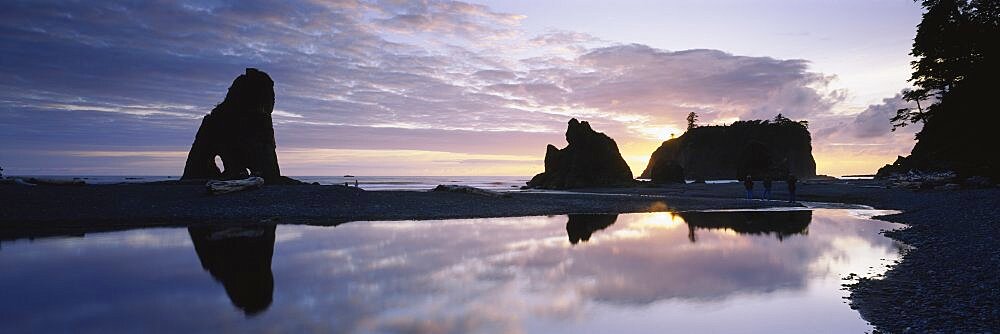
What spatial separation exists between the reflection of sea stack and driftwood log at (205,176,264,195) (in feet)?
31.3

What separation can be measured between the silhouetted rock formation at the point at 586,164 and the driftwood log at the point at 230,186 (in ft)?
180

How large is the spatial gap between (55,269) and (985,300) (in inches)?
802

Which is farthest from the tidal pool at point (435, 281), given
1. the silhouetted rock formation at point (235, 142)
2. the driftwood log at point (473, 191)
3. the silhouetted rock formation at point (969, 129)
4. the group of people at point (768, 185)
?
the silhouetted rock formation at point (235, 142)

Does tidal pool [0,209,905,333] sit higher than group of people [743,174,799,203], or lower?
lower

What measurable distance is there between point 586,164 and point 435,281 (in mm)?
73814

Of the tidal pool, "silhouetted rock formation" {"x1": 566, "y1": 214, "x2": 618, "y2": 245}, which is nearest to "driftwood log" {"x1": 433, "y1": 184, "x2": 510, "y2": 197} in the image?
"silhouetted rock formation" {"x1": 566, "y1": 214, "x2": 618, "y2": 245}

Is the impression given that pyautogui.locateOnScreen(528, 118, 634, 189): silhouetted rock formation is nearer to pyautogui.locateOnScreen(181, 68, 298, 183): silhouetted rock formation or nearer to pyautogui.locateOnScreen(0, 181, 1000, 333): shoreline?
pyautogui.locateOnScreen(0, 181, 1000, 333): shoreline

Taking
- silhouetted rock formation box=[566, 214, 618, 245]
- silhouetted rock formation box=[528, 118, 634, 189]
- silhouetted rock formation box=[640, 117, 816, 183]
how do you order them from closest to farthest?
silhouetted rock formation box=[566, 214, 618, 245], silhouetted rock formation box=[528, 118, 634, 189], silhouetted rock formation box=[640, 117, 816, 183]

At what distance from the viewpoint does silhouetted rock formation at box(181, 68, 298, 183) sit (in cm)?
5366

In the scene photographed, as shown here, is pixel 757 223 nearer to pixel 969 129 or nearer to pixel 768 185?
pixel 969 129

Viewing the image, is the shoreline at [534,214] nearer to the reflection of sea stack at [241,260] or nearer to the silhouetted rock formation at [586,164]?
the reflection of sea stack at [241,260]

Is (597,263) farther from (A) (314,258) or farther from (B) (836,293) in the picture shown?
(A) (314,258)

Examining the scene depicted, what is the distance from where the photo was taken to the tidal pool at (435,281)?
870cm

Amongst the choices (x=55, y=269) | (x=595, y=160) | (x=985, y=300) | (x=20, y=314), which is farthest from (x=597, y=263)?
(x=595, y=160)
